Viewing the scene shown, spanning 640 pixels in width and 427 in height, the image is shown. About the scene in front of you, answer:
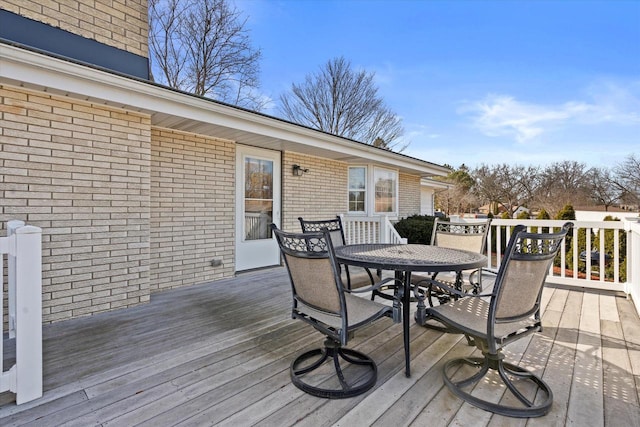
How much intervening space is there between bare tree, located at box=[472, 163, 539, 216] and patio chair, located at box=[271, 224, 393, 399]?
24.4 meters

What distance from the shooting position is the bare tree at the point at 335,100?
16.9 m

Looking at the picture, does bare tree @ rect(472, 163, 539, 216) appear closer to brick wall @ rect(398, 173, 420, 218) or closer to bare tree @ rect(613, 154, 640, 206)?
bare tree @ rect(613, 154, 640, 206)

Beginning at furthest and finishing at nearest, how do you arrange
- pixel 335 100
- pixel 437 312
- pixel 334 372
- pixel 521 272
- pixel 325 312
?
pixel 335 100 < pixel 334 372 < pixel 437 312 < pixel 325 312 < pixel 521 272

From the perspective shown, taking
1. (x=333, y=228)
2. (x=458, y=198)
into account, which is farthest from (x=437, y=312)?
(x=458, y=198)

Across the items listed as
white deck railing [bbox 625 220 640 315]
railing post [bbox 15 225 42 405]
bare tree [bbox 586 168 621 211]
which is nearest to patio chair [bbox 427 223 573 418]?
railing post [bbox 15 225 42 405]

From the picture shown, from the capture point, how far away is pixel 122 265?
11.8 feet

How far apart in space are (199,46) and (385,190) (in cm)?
1031

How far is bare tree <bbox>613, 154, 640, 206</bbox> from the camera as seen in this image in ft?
58.6

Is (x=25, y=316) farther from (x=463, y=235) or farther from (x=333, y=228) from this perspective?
(x=463, y=235)

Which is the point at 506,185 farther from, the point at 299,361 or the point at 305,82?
the point at 299,361

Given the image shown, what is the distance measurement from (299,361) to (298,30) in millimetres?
13055

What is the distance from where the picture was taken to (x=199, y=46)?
12602 millimetres

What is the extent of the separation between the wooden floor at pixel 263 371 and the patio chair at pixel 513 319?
8 centimetres

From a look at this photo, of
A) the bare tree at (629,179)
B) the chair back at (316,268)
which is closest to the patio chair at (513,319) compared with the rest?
the chair back at (316,268)
